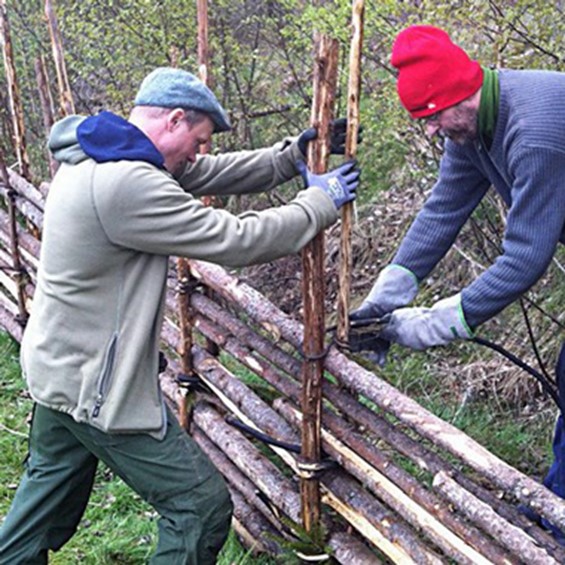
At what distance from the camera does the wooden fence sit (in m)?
2.63

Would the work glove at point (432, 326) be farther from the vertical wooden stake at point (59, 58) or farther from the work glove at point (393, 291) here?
the vertical wooden stake at point (59, 58)

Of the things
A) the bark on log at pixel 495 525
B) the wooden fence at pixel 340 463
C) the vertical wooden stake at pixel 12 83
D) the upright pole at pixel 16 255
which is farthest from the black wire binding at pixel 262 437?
the vertical wooden stake at pixel 12 83

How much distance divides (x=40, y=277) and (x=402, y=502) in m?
1.52

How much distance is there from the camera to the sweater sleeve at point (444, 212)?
3.31 metres

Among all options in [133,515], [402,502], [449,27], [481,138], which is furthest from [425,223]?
[133,515]

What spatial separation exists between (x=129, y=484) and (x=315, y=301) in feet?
3.18

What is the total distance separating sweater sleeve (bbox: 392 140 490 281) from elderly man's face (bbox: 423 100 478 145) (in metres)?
0.33

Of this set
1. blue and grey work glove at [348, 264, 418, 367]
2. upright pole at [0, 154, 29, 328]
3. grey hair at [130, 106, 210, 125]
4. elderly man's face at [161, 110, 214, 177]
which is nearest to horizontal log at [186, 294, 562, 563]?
blue and grey work glove at [348, 264, 418, 367]

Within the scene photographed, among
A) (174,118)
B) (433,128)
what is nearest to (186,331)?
(174,118)

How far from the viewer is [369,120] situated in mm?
5539

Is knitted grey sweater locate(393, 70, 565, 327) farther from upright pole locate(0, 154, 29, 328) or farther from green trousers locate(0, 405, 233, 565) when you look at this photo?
upright pole locate(0, 154, 29, 328)

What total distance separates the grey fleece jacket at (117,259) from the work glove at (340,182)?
0.12 feet

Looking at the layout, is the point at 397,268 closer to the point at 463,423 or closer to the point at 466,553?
the point at 466,553

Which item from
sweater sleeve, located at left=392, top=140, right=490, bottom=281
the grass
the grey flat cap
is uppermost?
the grey flat cap
